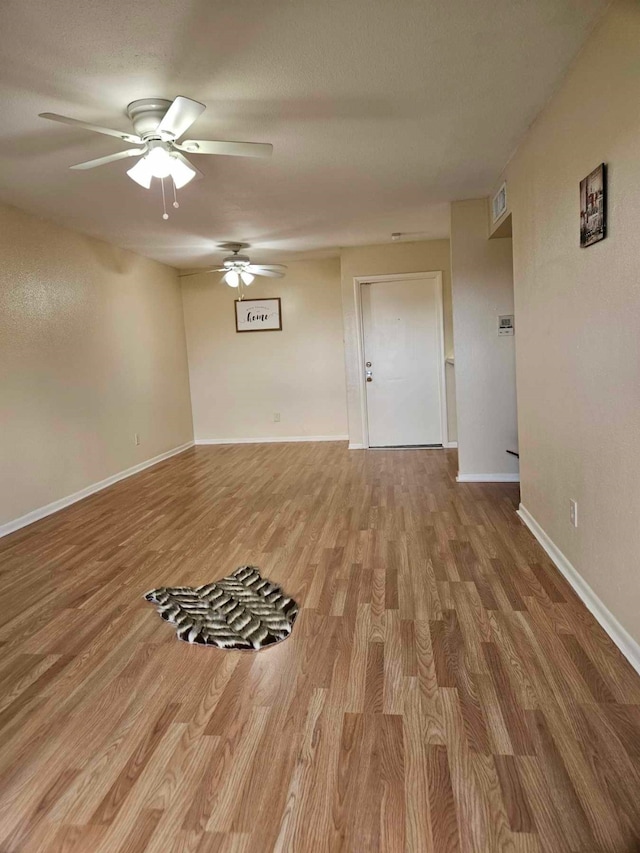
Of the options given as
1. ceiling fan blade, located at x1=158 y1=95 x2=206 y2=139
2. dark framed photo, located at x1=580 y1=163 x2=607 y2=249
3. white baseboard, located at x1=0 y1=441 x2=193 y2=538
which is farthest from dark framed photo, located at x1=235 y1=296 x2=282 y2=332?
dark framed photo, located at x1=580 y1=163 x2=607 y2=249

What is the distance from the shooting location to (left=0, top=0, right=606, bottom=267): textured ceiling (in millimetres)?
1816

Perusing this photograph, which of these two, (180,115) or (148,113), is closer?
(180,115)

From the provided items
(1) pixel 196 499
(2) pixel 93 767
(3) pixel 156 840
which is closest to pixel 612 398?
(3) pixel 156 840

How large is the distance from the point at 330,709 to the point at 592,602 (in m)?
1.23

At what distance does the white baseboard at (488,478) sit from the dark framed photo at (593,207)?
2.59m

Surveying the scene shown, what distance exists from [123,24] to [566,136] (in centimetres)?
186

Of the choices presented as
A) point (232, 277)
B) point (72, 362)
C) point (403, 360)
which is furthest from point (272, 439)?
point (72, 362)

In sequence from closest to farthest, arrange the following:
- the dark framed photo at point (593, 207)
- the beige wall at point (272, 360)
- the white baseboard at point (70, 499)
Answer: the dark framed photo at point (593, 207), the white baseboard at point (70, 499), the beige wall at point (272, 360)

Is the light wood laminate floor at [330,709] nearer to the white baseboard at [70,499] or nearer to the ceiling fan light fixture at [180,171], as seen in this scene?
the white baseboard at [70,499]

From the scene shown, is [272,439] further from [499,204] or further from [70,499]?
[499,204]

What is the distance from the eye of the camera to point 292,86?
7.45 ft

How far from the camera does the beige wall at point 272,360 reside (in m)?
6.68

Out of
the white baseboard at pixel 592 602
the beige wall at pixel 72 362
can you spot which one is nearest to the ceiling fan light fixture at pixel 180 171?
the beige wall at pixel 72 362

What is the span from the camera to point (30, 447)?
3967 millimetres
